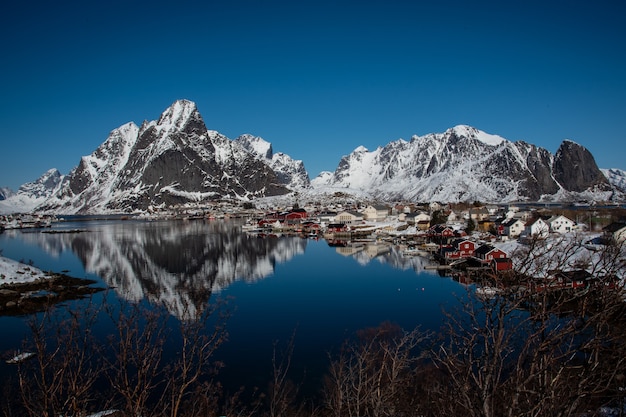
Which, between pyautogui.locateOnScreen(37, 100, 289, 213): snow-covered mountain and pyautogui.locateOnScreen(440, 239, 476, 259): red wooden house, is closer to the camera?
pyautogui.locateOnScreen(440, 239, 476, 259): red wooden house

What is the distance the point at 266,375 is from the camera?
9906 millimetres

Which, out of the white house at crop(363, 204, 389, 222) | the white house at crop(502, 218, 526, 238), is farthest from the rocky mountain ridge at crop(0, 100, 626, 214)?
the white house at crop(502, 218, 526, 238)

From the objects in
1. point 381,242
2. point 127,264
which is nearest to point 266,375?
point 127,264

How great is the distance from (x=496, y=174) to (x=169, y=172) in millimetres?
92950

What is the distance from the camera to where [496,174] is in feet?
398

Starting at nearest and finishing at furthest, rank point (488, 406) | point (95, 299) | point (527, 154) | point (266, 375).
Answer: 1. point (488, 406)
2. point (266, 375)
3. point (95, 299)
4. point (527, 154)

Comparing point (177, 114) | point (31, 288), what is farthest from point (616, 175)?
point (31, 288)

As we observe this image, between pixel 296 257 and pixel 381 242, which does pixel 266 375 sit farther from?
pixel 381 242

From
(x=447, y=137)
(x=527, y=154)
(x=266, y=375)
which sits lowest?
(x=266, y=375)

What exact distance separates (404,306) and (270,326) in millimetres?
5181

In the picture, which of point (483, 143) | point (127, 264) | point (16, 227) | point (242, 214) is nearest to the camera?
point (127, 264)

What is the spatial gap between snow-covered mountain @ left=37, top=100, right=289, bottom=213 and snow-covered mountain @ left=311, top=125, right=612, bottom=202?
160 ft

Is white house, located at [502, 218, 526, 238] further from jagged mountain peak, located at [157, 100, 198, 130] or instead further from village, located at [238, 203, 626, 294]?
jagged mountain peak, located at [157, 100, 198, 130]

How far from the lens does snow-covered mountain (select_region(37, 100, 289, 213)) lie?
120 m
